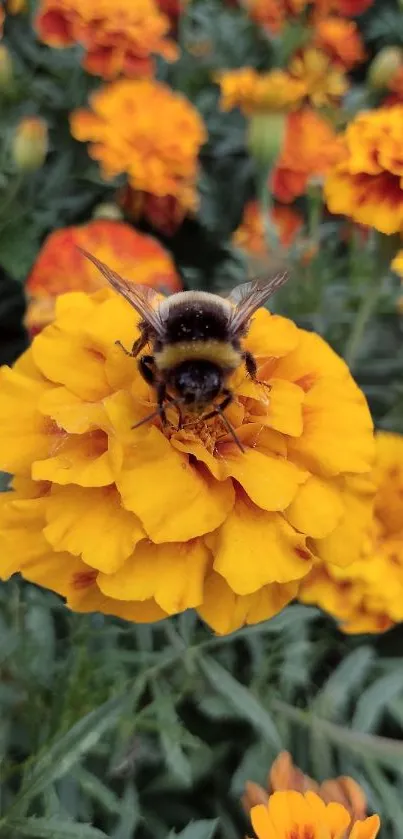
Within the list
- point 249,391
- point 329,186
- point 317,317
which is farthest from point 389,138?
point 249,391

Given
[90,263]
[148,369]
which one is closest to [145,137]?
[90,263]

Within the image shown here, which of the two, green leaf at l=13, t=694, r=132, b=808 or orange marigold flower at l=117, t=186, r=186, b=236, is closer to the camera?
Answer: green leaf at l=13, t=694, r=132, b=808

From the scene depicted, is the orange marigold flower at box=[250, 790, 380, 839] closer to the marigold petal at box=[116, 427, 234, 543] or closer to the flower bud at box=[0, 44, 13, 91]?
the marigold petal at box=[116, 427, 234, 543]

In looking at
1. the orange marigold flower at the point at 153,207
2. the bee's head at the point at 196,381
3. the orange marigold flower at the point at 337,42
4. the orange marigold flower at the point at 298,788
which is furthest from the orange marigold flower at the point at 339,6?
the orange marigold flower at the point at 298,788

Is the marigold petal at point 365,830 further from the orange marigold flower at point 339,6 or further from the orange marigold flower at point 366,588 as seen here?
the orange marigold flower at point 339,6

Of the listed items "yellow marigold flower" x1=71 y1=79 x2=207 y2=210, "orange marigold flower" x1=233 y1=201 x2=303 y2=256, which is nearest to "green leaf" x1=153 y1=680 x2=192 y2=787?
A: "orange marigold flower" x1=233 y1=201 x2=303 y2=256
